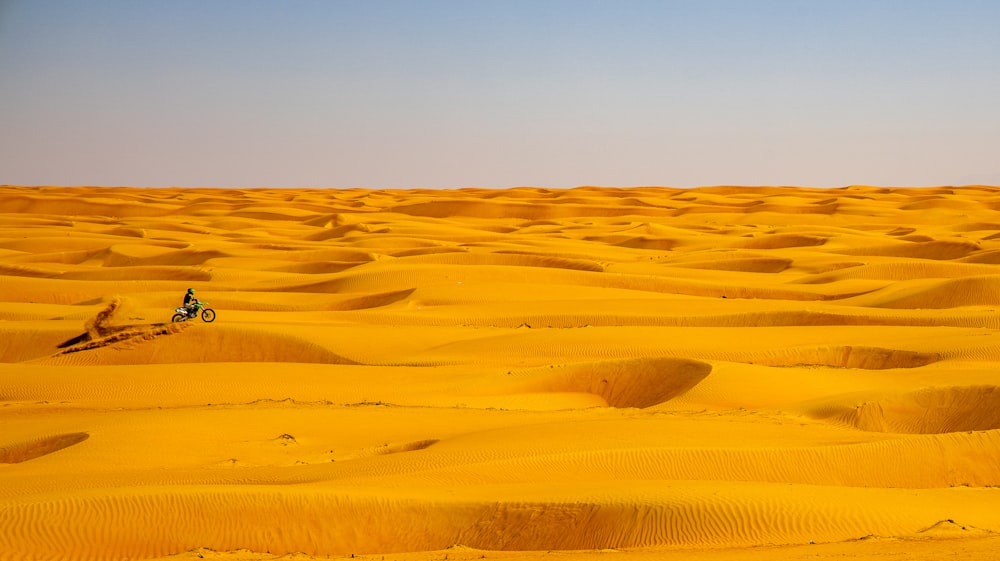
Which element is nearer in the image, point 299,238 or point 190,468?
point 190,468

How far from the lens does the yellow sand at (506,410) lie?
284 inches

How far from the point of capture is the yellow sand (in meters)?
7.21

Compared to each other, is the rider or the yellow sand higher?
the rider

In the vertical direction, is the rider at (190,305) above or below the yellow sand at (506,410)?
above

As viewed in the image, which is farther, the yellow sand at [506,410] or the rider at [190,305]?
the rider at [190,305]

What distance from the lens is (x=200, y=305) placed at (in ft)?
54.9

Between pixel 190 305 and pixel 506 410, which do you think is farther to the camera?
pixel 190 305

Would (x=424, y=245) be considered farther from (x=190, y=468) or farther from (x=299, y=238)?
(x=190, y=468)

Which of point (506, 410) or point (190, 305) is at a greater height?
point (190, 305)

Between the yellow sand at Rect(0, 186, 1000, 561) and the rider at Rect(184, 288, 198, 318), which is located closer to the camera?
the yellow sand at Rect(0, 186, 1000, 561)

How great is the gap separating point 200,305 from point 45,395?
3.93 metres

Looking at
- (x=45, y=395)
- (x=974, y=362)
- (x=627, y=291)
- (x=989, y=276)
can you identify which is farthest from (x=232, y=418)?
(x=989, y=276)

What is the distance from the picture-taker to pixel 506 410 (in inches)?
476

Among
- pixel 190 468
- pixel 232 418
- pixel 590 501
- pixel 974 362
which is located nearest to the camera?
pixel 590 501
